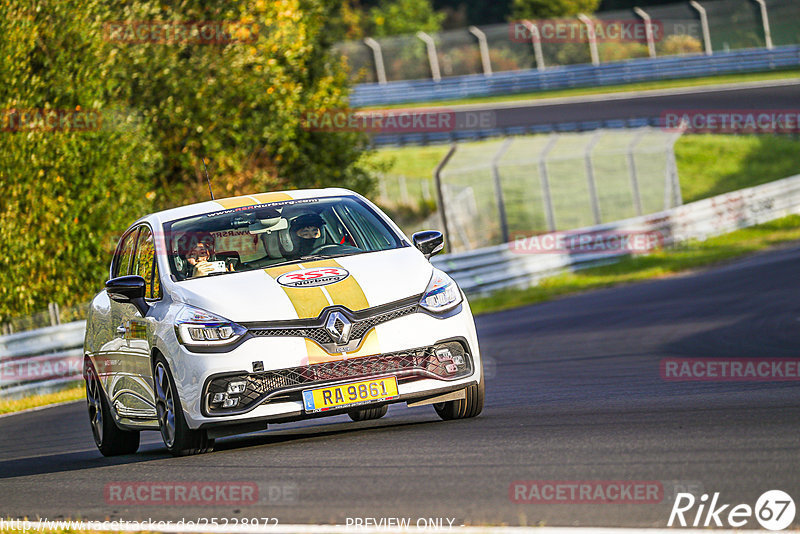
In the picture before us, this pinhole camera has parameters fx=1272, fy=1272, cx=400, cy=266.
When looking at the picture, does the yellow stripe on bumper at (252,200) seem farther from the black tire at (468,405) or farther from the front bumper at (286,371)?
the black tire at (468,405)

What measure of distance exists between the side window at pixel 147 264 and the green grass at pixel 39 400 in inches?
254

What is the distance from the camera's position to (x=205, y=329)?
7.46m

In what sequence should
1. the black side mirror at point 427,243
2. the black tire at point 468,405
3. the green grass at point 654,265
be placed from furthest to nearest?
the green grass at point 654,265, the black side mirror at point 427,243, the black tire at point 468,405

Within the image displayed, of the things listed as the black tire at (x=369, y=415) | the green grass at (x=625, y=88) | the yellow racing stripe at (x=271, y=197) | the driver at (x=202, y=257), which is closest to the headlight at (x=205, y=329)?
the driver at (x=202, y=257)

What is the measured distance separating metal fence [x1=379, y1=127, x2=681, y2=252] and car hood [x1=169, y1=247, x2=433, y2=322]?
13.8m

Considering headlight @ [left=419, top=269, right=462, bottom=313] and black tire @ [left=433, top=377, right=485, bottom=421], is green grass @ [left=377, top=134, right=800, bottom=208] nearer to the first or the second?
black tire @ [left=433, top=377, right=485, bottom=421]

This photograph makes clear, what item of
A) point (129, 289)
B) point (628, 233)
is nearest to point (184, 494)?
point (129, 289)

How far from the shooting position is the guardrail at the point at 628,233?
22.4 metres

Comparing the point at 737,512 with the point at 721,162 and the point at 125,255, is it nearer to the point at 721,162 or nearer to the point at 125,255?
the point at 125,255

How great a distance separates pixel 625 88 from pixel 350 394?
39.9 m

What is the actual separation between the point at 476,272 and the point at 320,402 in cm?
1516

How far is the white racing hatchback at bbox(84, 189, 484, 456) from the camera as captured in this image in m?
7.37

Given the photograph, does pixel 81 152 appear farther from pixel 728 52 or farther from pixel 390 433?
pixel 728 52

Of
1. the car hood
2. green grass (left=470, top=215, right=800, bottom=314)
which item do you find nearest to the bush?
green grass (left=470, top=215, right=800, bottom=314)
